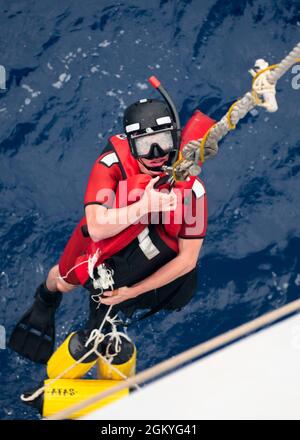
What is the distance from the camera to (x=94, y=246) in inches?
144

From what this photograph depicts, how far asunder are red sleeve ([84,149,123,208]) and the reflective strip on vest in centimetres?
24

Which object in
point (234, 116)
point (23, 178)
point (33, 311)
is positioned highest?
point (234, 116)

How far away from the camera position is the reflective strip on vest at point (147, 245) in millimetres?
3533

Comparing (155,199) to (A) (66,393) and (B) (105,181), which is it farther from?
(A) (66,393)

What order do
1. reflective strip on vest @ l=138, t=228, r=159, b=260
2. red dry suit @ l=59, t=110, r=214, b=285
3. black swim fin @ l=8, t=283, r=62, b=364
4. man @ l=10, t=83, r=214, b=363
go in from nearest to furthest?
man @ l=10, t=83, r=214, b=363
red dry suit @ l=59, t=110, r=214, b=285
reflective strip on vest @ l=138, t=228, r=159, b=260
black swim fin @ l=8, t=283, r=62, b=364

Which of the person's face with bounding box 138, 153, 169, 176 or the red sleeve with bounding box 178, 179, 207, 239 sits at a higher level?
the person's face with bounding box 138, 153, 169, 176

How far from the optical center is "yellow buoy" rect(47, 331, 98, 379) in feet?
12.6

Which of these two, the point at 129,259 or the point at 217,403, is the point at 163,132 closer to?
the point at 129,259

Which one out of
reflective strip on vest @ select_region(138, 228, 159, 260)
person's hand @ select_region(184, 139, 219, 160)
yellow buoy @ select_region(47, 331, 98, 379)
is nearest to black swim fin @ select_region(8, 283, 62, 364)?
yellow buoy @ select_region(47, 331, 98, 379)

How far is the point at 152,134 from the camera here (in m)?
3.28

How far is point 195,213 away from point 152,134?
445 mm

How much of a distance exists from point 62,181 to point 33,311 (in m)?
1.14

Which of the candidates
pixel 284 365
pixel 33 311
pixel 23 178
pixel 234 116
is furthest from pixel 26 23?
pixel 284 365

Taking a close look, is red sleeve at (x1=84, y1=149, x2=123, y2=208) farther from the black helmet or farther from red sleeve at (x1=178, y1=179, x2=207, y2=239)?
red sleeve at (x1=178, y1=179, x2=207, y2=239)
